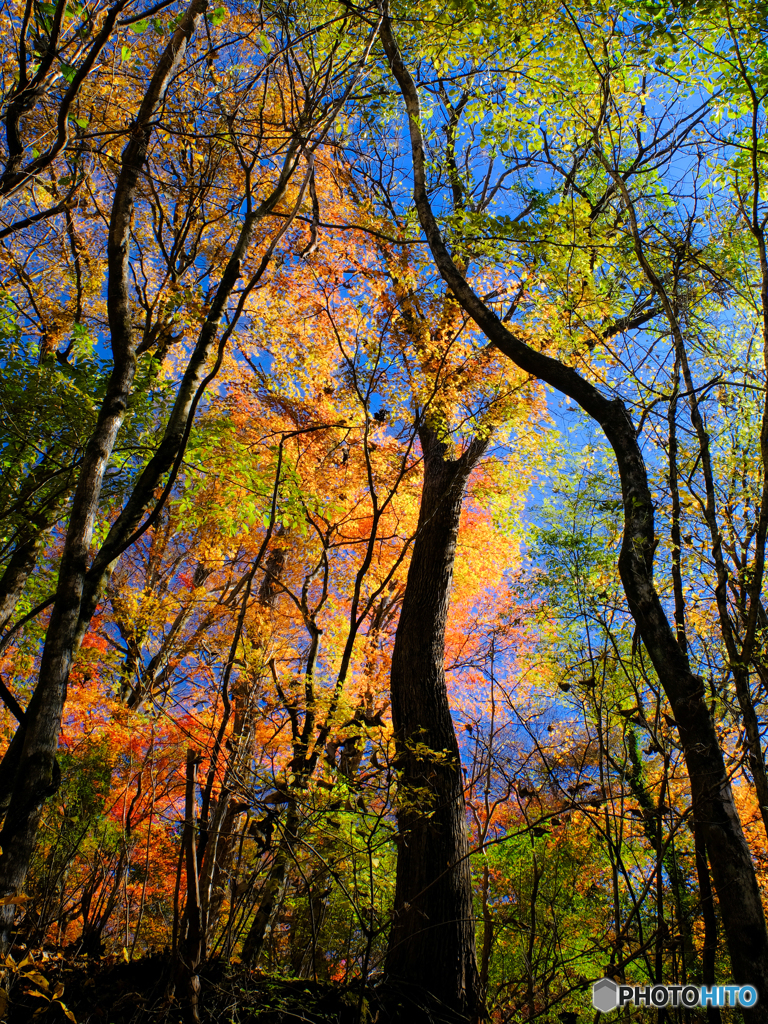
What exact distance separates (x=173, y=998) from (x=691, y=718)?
2312mm

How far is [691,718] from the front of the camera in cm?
194

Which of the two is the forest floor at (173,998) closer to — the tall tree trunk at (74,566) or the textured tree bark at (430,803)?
the textured tree bark at (430,803)

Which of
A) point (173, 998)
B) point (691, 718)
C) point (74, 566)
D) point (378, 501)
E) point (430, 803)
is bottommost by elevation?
point (173, 998)

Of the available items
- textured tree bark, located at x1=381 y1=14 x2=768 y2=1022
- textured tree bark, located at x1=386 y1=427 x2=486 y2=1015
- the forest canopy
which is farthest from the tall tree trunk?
textured tree bark, located at x1=381 y1=14 x2=768 y2=1022

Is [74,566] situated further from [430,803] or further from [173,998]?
[430,803]

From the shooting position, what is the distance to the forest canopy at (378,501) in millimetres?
2188

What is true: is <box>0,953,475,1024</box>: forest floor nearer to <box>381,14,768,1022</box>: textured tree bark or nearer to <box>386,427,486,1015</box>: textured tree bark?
<box>386,427,486,1015</box>: textured tree bark

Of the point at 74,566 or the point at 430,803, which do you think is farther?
the point at 430,803

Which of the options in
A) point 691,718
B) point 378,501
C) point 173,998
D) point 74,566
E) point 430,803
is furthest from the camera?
point 378,501

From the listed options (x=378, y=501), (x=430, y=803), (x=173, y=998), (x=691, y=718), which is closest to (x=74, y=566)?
(x=173, y=998)

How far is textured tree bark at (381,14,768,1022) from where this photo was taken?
1761 mm

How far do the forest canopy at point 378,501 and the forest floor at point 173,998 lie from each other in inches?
1.0

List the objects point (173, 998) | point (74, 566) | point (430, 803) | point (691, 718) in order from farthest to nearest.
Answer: point (430, 803) → point (74, 566) → point (173, 998) → point (691, 718)

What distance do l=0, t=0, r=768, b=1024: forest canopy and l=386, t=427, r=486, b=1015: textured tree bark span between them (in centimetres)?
3
